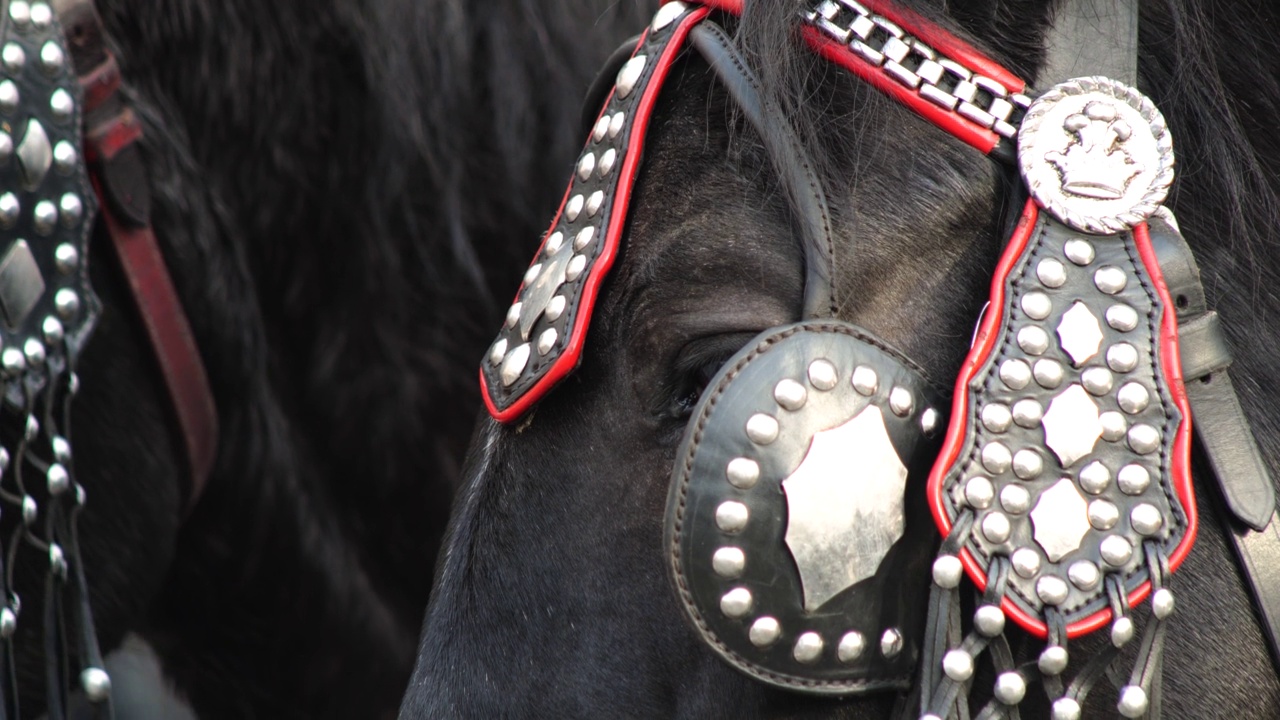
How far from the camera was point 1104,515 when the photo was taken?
76 centimetres

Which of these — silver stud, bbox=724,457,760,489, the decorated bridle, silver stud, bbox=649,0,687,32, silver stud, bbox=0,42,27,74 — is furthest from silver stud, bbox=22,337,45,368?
silver stud, bbox=724,457,760,489

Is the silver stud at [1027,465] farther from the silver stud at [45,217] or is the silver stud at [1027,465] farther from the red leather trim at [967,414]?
the silver stud at [45,217]

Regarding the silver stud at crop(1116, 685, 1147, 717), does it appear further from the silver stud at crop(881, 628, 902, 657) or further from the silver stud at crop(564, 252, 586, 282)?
the silver stud at crop(564, 252, 586, 282)

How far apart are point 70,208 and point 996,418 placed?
881 mm

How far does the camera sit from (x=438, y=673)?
89 centimetres

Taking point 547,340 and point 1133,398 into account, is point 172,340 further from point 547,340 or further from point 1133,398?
point 1133,398

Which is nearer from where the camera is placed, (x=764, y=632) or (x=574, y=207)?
(x=764, y=632)

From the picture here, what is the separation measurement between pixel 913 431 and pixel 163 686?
4.19ft

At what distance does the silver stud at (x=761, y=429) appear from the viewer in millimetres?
758

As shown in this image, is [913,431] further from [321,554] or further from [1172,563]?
[321,554]

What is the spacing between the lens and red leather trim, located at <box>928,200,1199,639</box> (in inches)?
29.6

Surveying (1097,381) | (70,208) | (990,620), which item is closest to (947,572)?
(990,620)

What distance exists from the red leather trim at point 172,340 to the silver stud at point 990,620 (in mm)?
946

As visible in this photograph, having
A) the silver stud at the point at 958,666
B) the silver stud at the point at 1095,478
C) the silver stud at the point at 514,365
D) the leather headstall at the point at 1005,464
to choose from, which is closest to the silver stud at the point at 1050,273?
the leather headstall at the point at 1005,464
